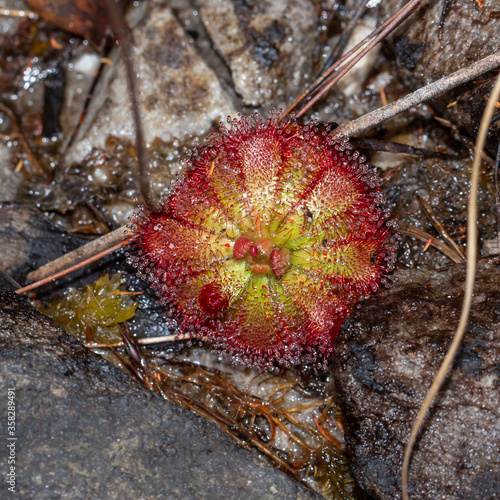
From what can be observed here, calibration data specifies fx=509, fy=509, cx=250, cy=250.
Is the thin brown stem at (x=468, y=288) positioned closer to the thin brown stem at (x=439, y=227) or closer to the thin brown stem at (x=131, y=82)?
the thin brown stem at (x=439, y=227)

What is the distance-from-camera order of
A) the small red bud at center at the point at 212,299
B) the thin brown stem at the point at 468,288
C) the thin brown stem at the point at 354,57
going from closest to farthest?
1. the thin brown stem at the point at 468,288
2. the small red bud at center at the point at 212,299
3. the thin brown stem at the point at 354,57

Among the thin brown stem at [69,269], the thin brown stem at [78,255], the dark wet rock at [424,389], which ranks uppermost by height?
the thin brown stem at [78,255]

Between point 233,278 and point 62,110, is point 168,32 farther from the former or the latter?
point 233,278

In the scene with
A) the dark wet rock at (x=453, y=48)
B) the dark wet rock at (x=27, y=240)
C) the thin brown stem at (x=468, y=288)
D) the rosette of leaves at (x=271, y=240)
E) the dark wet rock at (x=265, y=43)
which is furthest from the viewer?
the dark wet rock at (x=265, y=43)

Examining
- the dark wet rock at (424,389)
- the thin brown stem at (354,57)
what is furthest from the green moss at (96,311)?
the thin brown stem at (354,57)

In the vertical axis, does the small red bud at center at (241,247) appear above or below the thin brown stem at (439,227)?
above

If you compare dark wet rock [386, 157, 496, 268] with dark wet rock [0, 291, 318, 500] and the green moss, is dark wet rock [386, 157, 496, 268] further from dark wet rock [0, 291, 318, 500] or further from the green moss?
the green moss
